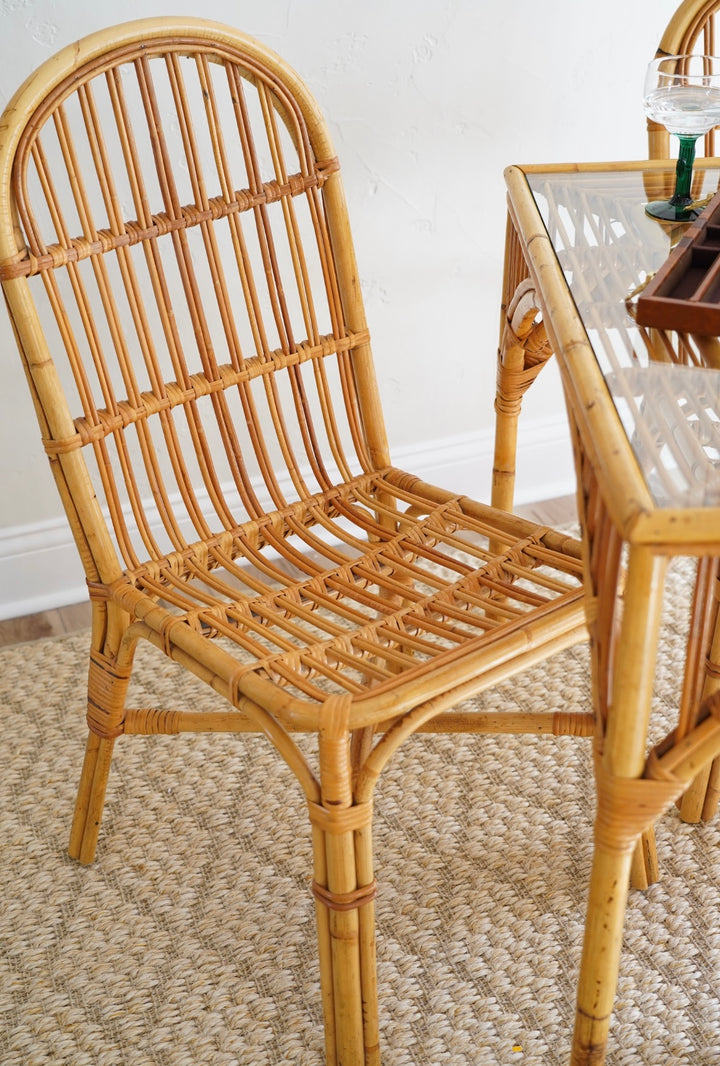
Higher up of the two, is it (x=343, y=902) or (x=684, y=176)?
(x=684, y=176)

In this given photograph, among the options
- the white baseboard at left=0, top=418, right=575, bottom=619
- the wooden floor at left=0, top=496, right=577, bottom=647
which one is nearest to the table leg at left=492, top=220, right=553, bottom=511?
the white baseboard at left=0, top=418, right=575, bottom=619

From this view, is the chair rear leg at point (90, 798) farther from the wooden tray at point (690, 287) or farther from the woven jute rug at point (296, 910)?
the wooden tray at point (690, 287)

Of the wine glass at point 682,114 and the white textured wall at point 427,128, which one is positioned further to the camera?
the white textured wall at point 427,128

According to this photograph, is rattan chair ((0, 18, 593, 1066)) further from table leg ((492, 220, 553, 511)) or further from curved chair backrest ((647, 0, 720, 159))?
curved chair backrest ((647, 0, 720, 159))

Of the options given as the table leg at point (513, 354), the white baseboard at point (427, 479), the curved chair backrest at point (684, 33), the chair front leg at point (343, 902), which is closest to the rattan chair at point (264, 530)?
the chair front leg at point (343, 902)

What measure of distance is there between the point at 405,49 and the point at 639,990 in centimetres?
125

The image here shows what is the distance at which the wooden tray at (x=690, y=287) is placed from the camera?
32.3 inches

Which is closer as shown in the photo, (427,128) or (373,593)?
(373,593)

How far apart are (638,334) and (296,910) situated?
741mm

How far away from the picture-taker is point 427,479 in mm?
1886

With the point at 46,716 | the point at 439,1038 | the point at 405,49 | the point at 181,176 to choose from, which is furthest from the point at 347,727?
the point at 405,49

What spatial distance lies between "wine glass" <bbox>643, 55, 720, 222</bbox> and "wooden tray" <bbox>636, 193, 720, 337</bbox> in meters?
0.09

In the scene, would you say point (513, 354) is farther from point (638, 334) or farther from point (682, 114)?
point (638, 334)

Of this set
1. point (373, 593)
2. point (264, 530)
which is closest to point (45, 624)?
point (264, 530)
